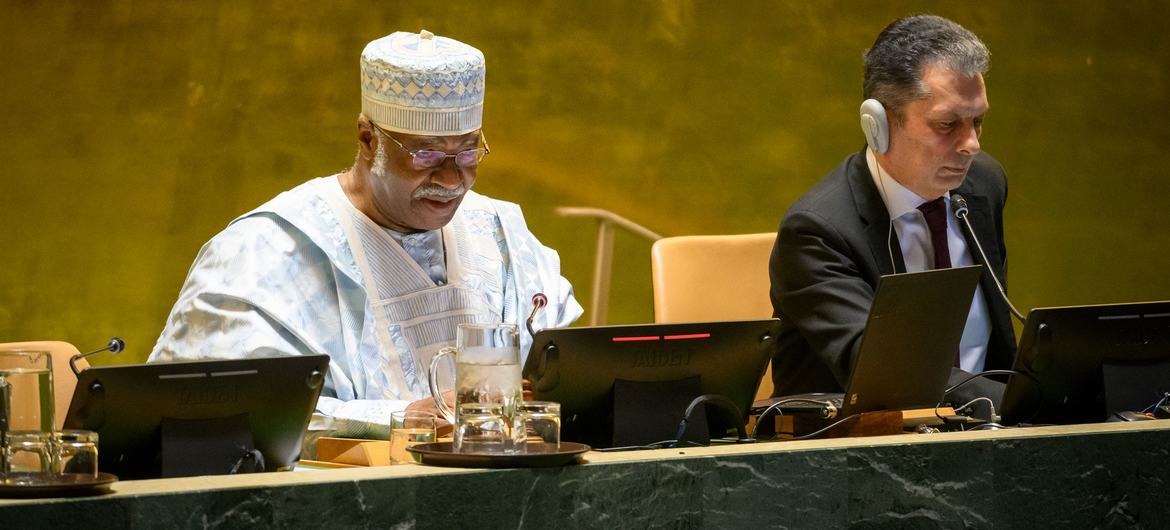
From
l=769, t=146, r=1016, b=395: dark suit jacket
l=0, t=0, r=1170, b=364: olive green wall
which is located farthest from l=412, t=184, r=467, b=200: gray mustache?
l=0, t=0, r=1170, b=364: olive green wall

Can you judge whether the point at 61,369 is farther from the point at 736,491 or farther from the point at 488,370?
the point at 736,491

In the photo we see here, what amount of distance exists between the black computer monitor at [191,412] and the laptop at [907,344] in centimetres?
85

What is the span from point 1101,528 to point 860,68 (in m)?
3.19

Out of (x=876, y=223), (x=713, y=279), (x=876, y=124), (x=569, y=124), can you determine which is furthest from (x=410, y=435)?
(x=569, y=124)

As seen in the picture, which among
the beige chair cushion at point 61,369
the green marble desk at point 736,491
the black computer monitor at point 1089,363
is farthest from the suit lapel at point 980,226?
the beige chair cushion at point 61,369

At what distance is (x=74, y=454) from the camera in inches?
59.6

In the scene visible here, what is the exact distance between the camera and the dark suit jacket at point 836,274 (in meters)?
2.83

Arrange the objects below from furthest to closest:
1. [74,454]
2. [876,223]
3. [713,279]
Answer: [713,279], [876,223], [74,454]

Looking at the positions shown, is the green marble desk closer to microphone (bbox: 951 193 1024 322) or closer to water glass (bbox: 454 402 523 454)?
water glass (bbox: 454 402 523 454)

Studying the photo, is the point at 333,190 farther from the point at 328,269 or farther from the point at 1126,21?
the point at 1126,21

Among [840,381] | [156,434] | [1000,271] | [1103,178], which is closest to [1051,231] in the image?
[1103,178]

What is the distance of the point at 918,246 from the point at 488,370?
60.7 inches

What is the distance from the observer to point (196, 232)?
445cm

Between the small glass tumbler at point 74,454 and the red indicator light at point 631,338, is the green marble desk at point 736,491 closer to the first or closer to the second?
the small glass tumbler at point 74,454
